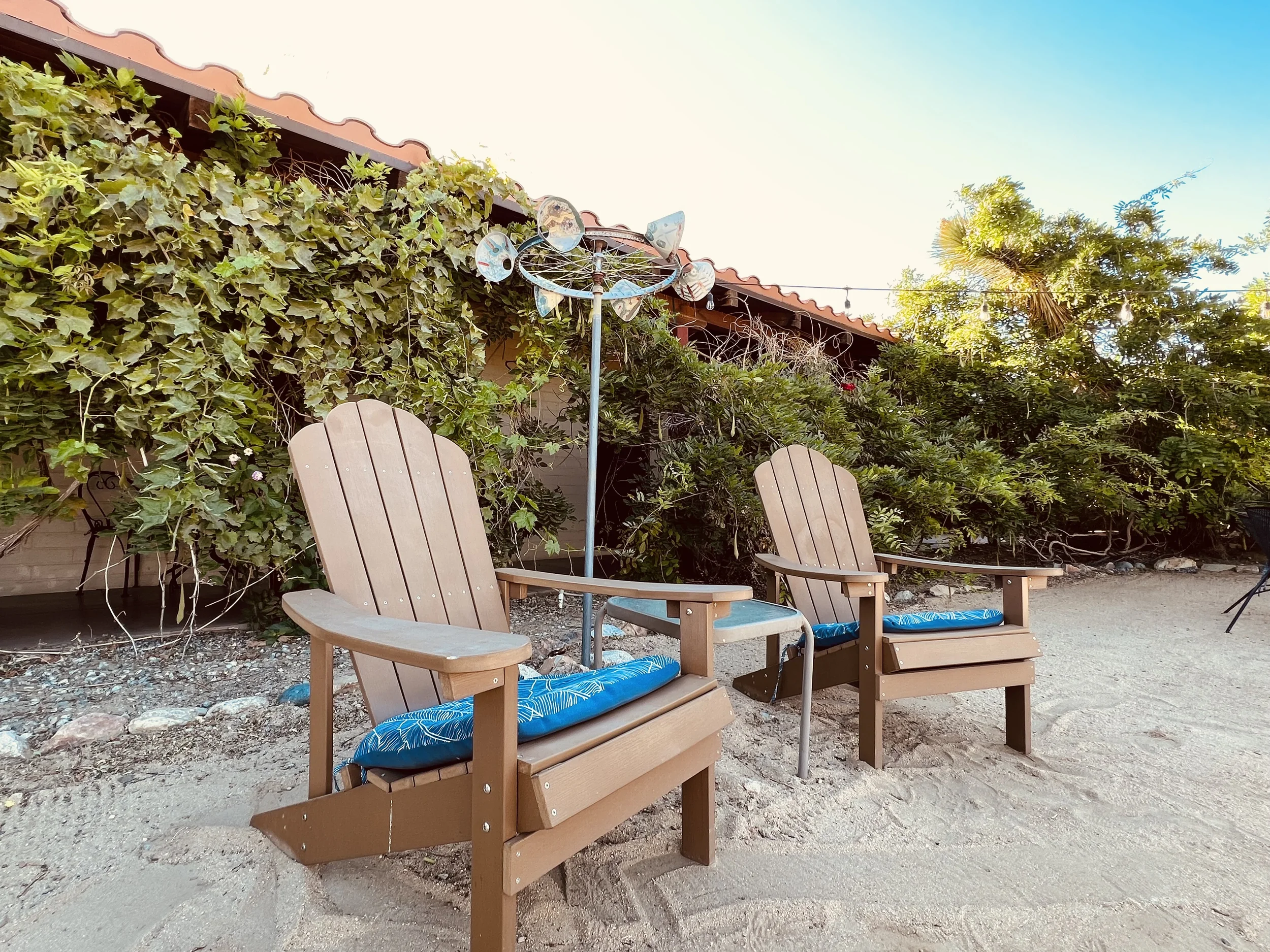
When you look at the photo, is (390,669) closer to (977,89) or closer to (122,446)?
(122,446)

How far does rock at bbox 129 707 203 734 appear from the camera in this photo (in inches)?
79.8

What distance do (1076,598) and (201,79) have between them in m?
6.21

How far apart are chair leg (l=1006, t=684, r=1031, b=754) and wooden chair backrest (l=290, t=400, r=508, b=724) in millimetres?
1673

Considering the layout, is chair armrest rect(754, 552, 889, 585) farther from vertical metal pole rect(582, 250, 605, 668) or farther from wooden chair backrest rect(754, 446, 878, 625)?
vertical metal pole rect(582, 250, 605, 668)

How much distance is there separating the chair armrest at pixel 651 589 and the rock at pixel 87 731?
1.44 metres

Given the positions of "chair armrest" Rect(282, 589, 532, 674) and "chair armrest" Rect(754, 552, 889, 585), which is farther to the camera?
"chair armrest" Rect(754, 552, 889, 585)

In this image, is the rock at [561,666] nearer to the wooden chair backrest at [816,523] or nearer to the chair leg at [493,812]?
the wooden chair backrest at [816,523]

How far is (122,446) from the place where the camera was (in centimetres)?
244

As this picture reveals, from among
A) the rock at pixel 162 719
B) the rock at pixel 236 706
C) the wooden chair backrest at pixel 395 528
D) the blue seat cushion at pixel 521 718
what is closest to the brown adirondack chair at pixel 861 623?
the blue seat cushion at pixel 521 718

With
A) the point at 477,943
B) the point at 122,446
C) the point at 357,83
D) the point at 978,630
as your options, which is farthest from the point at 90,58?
the point at 978,630

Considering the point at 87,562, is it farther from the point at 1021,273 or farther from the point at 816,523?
the point at 1021,273

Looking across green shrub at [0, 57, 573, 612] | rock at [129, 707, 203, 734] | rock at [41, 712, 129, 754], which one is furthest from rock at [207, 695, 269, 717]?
green shrub at [0, 57, 573, 612]

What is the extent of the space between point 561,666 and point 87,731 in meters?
1.55

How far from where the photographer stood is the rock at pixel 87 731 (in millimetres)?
1893
